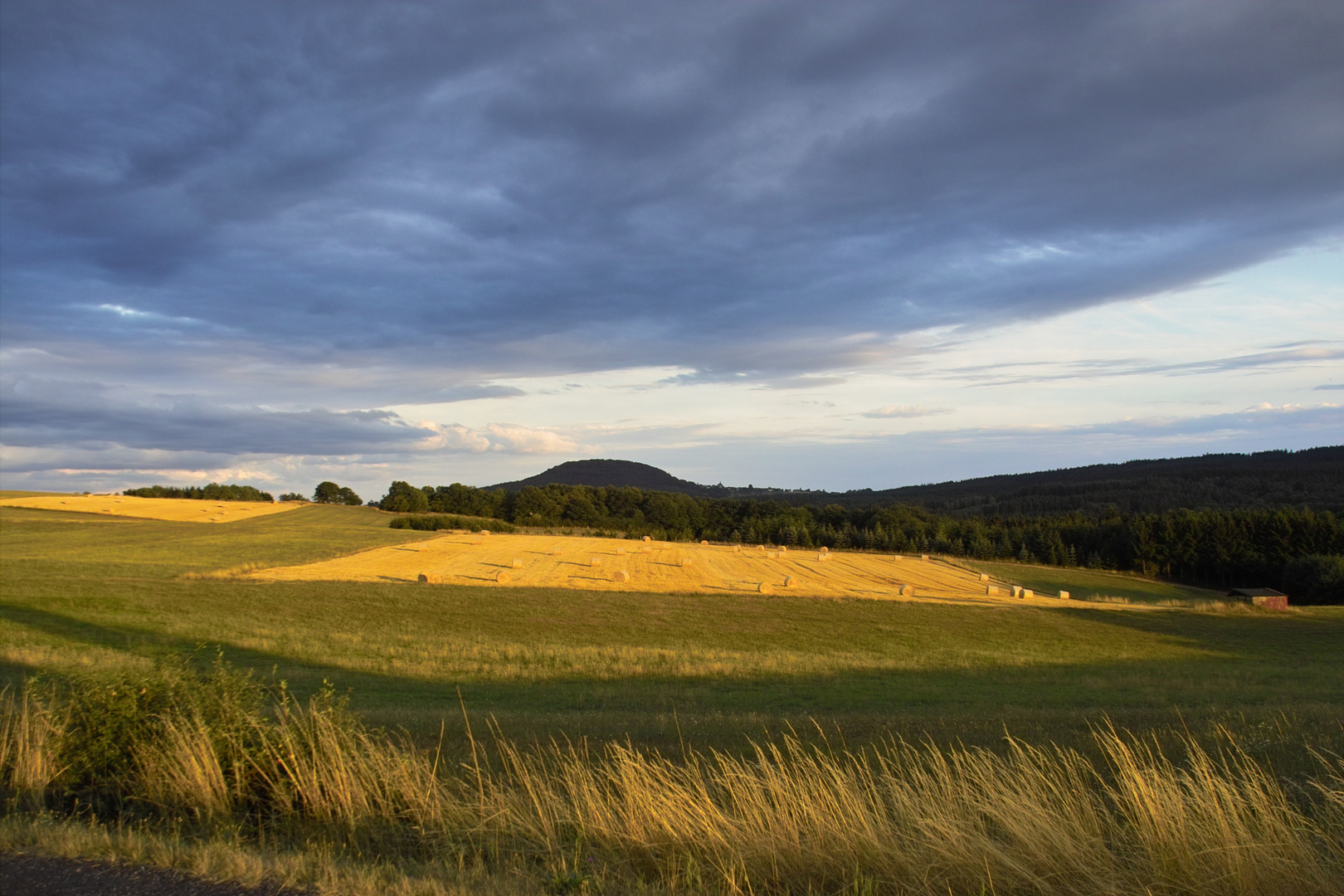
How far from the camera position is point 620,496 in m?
109

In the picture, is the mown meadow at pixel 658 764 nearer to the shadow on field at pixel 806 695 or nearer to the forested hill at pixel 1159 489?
the shadow on field at pixel 806 695

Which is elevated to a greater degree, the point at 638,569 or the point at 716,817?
the point at 716,817

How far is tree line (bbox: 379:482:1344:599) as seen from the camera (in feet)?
251

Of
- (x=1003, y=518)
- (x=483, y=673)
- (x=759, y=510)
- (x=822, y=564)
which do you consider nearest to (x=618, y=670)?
(x=483, y=673)

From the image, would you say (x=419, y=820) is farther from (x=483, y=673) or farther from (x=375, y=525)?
(x=375, y=525)

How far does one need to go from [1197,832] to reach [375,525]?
8310 centimetres

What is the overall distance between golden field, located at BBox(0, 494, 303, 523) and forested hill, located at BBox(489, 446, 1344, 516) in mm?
45392

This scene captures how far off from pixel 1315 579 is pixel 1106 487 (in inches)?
2788

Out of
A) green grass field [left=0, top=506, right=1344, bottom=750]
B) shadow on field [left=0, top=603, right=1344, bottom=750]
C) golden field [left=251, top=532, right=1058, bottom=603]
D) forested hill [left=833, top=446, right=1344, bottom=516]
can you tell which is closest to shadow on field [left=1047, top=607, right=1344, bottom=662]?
green grass field [left=0, top=506, right=1344, bottom=750]

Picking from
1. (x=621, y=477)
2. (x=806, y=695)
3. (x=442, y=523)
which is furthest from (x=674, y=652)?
(x=621, y=477)

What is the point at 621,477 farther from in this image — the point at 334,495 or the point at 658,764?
the point at 658,764

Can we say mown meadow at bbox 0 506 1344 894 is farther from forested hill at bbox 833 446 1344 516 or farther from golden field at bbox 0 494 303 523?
forested hill at bbox 833 446 1344 516

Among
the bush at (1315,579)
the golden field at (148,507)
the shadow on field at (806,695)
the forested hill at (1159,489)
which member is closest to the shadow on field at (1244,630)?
the shadow on field at (806,695)

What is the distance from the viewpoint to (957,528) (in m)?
96.6
